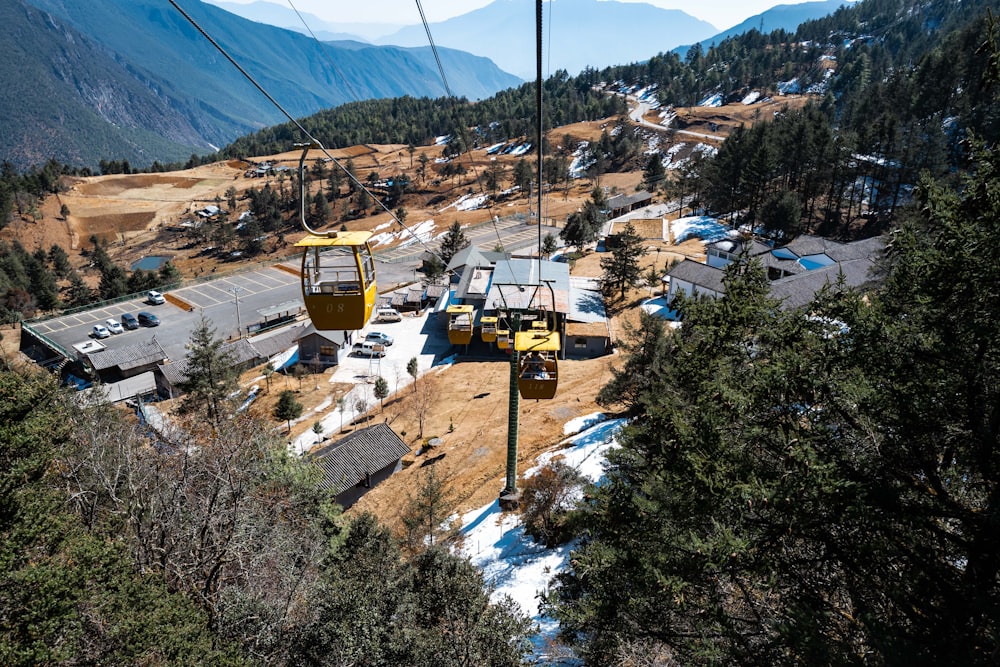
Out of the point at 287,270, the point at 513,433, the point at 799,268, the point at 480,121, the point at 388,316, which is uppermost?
the point at 480,121

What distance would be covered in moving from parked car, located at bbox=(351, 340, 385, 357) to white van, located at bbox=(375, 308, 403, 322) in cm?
564

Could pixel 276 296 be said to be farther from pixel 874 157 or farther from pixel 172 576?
pixel 874 157

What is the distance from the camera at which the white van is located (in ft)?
169

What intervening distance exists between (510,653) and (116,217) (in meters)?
148

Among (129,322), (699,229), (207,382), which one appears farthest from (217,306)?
(699,229)

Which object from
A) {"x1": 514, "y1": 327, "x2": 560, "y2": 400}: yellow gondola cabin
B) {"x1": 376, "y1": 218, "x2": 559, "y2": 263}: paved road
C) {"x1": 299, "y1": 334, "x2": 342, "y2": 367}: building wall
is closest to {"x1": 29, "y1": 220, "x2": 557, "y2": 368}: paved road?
{"x1": 376, "y1": 218, "x2": 559, "y2": 263}: paved road

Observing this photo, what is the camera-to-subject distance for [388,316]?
5166cm

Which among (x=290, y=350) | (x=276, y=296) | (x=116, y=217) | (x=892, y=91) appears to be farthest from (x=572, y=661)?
(x=116, y=217)

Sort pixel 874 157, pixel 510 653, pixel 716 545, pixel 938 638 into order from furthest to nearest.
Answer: pixel 874 157, pixel 510 653, pixel 716 545, pixel 938 638

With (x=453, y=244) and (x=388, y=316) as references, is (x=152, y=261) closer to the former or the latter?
(x=453, y=244)

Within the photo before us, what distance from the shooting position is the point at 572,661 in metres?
12.5

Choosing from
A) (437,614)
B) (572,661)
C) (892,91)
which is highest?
(892,91)

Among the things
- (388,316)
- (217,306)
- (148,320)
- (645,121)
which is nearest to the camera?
(388,316)

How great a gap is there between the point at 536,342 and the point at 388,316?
37666 millimetres
